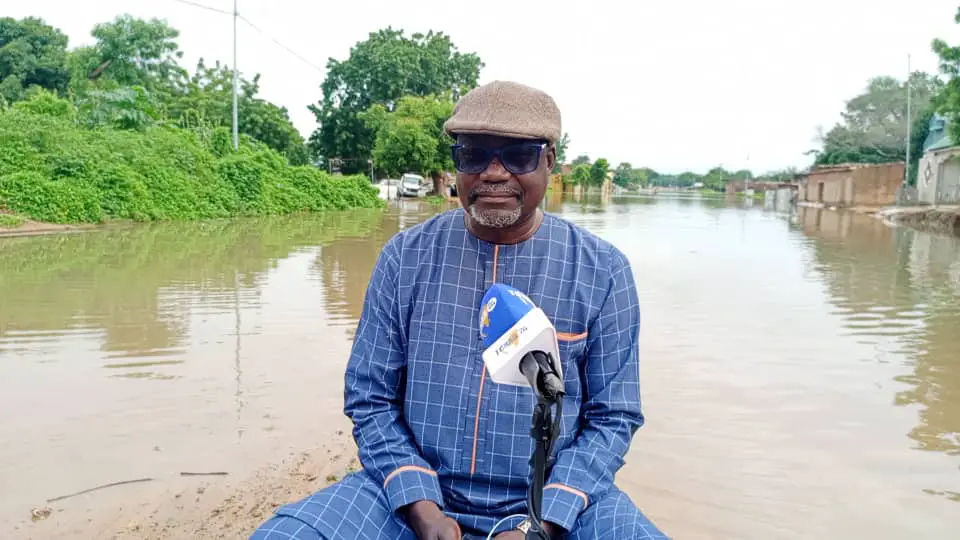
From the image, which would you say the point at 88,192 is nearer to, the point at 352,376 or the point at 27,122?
the point at 27,122

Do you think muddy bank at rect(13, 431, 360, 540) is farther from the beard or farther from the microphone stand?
the microphone stand

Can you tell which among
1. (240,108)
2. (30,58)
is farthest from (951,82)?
(30,58)

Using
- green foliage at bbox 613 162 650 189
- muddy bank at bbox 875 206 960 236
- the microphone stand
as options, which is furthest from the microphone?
green foliage at bbox 613 162 650 189

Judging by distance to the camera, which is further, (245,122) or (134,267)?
(245,122)

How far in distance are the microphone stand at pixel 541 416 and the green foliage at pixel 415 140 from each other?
114 ft

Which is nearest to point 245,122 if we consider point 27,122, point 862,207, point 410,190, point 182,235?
point 410,190

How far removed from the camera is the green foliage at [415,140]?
3688 centimetres

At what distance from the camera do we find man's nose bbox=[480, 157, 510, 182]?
204 centimetres

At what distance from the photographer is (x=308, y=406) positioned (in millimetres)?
4844

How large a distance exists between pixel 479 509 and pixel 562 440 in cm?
25

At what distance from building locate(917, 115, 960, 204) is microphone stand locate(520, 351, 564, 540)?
3111 centimetres

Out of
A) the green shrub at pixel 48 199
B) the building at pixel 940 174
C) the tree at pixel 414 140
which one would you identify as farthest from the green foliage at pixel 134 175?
the building at pixel 940 174

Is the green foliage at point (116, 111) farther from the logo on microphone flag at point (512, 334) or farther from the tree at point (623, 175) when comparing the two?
the tree at point (623, 175)

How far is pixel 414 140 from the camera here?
36.9 metres
